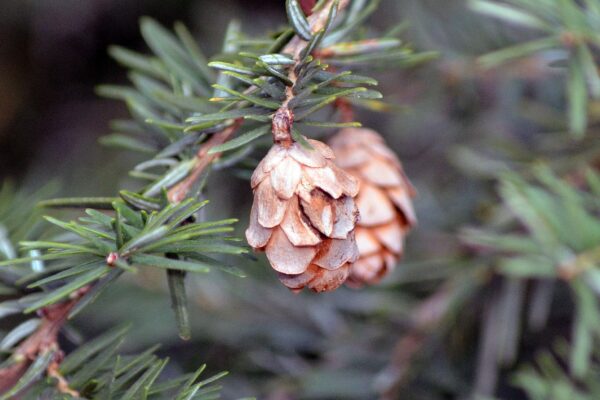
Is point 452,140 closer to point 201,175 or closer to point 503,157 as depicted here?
point 503,157

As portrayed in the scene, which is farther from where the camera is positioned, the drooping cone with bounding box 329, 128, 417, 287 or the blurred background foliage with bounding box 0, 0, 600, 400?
the blurred background foliage with bounding box 0, 0, 600, 400

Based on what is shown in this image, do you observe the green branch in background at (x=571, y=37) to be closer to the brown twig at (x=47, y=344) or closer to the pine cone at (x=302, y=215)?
the pine cone at (x=302, y=215)

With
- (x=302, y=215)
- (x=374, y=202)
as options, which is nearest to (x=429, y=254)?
(x=374, y=202)

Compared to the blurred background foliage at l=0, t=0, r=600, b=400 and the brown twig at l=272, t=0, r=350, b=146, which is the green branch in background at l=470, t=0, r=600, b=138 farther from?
the brown twig at l=272, t=0, r=350, b=146

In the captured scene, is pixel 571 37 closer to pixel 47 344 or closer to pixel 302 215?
pixel 302 215

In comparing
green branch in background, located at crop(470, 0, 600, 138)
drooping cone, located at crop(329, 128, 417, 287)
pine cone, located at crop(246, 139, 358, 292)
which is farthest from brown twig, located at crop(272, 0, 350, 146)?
green branch in background, located at crop(470, 0, 600, 138)

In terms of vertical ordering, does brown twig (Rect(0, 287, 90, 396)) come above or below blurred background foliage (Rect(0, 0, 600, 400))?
above
